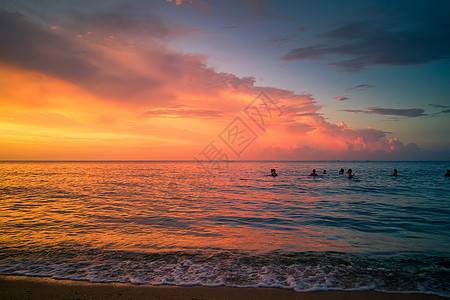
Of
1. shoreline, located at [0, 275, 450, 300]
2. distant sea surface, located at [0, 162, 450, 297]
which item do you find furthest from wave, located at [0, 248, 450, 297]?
shoreline, located at [0, 275, 450, 300]

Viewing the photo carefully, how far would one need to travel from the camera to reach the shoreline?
559 centimetres

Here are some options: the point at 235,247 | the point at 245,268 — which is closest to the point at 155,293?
the point at 245,268

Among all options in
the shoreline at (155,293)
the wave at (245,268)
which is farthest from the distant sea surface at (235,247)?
the shoreline at (155,293)

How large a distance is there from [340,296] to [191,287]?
3.79m

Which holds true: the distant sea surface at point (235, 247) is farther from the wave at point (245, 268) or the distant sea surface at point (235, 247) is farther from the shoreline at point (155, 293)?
the shoreline at point (155, 293)

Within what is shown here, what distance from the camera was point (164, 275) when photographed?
679 cm

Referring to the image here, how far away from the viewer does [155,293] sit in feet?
19.0

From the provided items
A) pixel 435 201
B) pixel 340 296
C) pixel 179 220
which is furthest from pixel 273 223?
pixel 435 201

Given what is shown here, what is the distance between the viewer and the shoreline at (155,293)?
18.4ft

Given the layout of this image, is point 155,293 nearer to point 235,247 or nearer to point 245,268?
point 245,268

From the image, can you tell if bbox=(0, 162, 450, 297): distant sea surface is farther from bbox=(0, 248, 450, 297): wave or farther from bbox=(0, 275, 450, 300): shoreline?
bbox=(0, 275, 450, 300): shoreline

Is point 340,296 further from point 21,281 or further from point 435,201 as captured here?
point 435,201

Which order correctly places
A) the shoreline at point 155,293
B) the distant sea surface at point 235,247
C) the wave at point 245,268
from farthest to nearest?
the distant sea surface at point 235,247, the wave at point 245,268, the shoreline at point 155,293

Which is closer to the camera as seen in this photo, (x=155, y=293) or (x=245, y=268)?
(x=155, y=293)
